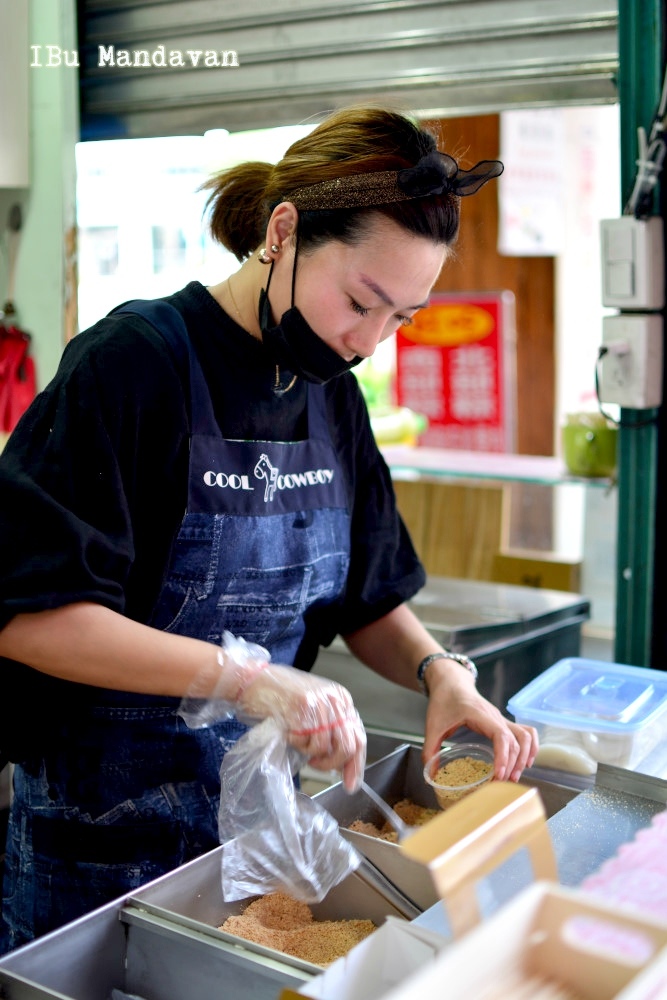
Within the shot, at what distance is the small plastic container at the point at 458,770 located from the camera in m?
1.45

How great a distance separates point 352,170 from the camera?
1.35 m

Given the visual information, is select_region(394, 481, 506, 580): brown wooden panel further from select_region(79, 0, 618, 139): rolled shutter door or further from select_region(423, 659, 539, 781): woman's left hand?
select_region(423, 659, 539, 781): woman's left hand

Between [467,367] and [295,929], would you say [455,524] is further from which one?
[295,929]

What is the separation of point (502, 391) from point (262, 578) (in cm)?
389

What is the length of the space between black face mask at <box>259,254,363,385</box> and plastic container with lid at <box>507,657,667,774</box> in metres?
0.60

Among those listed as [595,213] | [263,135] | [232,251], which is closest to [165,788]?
[232,251]

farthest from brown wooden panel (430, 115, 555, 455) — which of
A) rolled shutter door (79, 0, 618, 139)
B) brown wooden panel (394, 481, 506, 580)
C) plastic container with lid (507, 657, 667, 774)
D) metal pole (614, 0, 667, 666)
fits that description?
plastic container with lid (507, 657, 667, 774)

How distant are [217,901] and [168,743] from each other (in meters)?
0.26

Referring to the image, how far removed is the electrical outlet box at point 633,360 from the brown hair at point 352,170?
32.9 inches

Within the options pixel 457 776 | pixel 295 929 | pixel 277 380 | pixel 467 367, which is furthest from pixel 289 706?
pixel 467 367

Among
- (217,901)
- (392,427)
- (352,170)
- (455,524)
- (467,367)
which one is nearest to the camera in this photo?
(217,901)

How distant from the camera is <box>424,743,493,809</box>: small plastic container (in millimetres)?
1447

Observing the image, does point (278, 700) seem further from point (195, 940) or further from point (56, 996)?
point (56, 996)

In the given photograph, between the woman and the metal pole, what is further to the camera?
the metal pole
